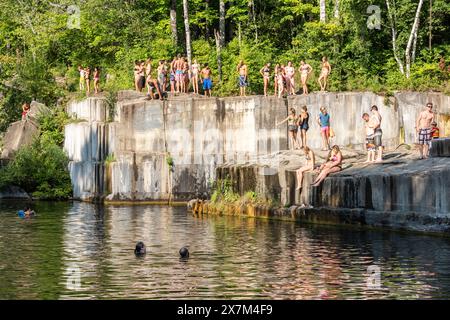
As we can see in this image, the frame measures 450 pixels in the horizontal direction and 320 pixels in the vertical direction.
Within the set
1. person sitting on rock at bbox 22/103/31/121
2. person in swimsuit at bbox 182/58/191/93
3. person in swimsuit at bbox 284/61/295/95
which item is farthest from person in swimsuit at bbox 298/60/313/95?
person sitting on rock at bbox 22/103/31/121

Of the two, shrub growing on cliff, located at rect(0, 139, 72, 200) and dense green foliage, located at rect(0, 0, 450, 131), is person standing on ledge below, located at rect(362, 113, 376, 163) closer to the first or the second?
dense green foliage, located at rect(0, 0, 450, 131)

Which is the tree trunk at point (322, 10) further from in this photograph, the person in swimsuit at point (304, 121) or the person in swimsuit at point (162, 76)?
the person in swimsuit at point (304, 121)

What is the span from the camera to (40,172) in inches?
2021

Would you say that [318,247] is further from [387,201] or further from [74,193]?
[74,193]

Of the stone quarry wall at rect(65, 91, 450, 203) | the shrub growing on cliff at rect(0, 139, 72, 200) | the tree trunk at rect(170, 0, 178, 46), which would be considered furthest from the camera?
the tree trunk at rect(170, 0, 178, 46)

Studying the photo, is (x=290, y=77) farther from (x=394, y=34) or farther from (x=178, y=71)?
(x=394, y=34)

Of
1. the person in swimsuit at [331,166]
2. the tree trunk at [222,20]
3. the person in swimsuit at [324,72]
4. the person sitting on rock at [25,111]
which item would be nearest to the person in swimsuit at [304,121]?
the person in swimsuit at [324,72]

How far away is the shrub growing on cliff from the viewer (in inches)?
2014

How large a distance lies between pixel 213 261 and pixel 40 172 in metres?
26.0

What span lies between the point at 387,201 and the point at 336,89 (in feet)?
57.1

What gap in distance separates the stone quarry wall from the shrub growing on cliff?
224 centimetres

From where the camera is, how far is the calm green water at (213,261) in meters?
22.1
